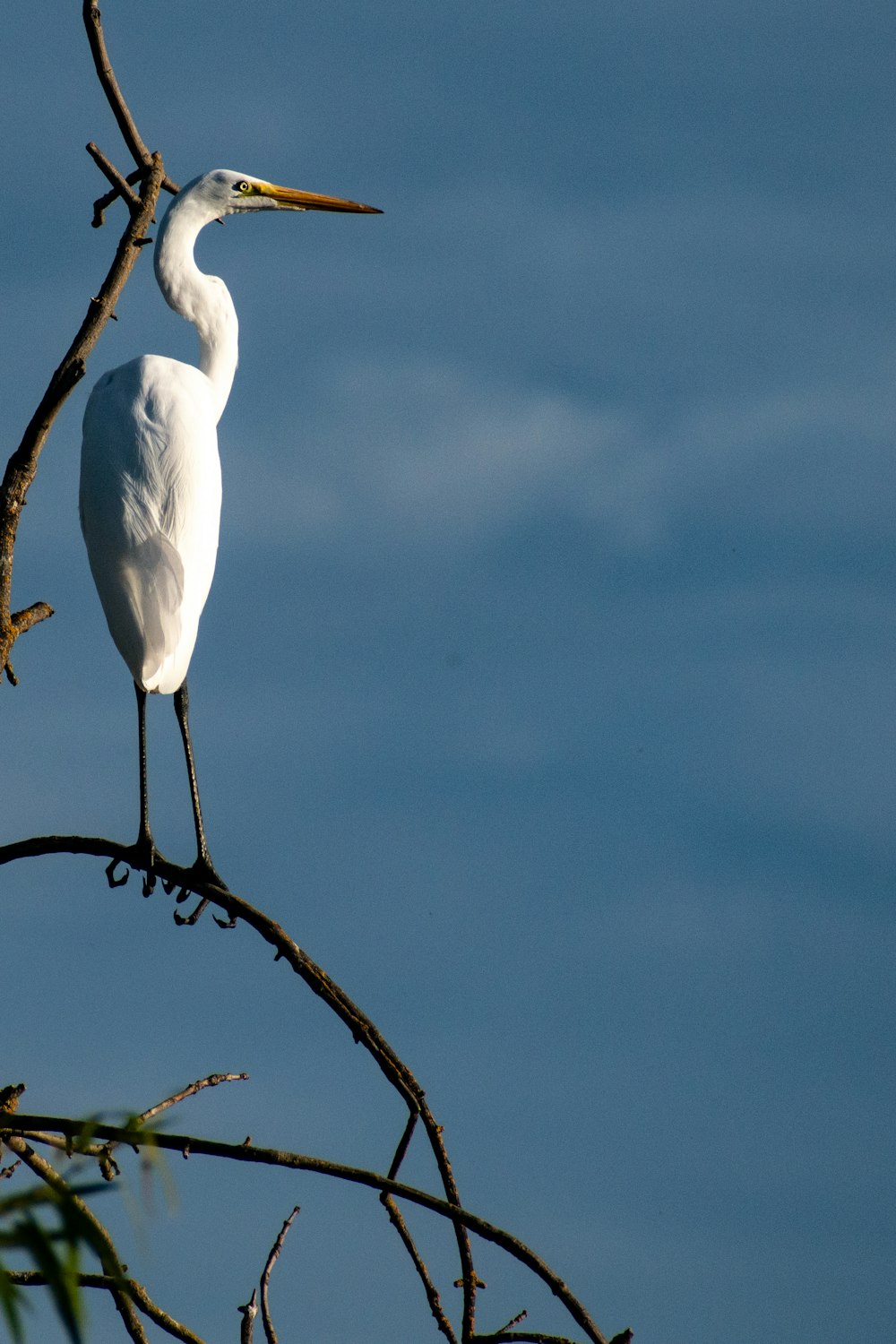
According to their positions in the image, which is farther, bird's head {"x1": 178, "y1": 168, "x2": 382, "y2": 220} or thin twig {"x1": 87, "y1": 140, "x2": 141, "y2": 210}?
bird's head {"x1": 178, "y1": 168, "x2": 382, "y2": 220}

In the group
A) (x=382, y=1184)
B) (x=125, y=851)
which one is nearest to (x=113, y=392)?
(x=125, y=851)

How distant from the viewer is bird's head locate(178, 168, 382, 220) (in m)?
6.69

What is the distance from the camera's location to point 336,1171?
2254 mm

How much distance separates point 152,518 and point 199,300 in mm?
1412

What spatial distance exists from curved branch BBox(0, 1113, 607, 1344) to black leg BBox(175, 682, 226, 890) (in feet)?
9.76

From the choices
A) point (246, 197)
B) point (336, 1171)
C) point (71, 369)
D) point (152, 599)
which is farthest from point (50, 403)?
point (246, 197)

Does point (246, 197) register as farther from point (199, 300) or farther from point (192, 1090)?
point (192, 1090)

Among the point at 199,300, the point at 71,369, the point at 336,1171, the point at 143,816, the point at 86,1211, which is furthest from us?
the point at 199,300

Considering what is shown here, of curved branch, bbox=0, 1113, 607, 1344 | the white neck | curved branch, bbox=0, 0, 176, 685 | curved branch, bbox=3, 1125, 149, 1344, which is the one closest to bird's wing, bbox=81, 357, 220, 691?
the white neck

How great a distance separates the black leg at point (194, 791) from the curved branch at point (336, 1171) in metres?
2.97

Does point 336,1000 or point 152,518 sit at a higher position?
point 152,518

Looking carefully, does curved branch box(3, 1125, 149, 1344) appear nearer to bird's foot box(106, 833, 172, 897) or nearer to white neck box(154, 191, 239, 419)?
bird's foot box(106, 833, 172, 897)

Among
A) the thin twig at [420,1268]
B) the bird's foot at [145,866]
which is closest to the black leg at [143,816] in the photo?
the bird's foot at [145,866]

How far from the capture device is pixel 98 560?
553 centimetres
